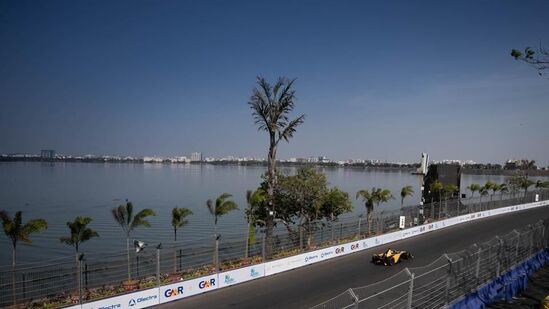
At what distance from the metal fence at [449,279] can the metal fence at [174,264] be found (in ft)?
1.15

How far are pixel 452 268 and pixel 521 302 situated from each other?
218 inches

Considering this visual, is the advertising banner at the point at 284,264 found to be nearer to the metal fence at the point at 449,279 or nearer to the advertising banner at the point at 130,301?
the metal fence at the point at 449,279

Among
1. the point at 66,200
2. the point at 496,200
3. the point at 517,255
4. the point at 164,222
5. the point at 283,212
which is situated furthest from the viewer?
the point at 66,200

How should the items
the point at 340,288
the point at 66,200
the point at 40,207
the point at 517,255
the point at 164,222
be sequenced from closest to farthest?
the point at 340,288, the point at 517,255, the point at 164,222, the point at 40,207, the point at 66,200

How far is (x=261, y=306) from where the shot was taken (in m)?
14.8

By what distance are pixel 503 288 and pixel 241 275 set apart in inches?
394

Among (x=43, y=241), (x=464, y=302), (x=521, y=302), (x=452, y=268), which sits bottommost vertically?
(x=43, y=241)

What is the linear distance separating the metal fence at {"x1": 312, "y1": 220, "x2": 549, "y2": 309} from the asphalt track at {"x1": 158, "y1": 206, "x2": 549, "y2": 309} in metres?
1.58

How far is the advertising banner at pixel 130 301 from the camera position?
13.4 meters

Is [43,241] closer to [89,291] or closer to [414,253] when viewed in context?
[89,291]

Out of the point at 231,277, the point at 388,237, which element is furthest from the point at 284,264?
the point at 388,237

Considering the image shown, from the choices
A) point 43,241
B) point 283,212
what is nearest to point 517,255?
point 283,212

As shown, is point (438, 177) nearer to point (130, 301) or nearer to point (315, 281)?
point (315, 281)

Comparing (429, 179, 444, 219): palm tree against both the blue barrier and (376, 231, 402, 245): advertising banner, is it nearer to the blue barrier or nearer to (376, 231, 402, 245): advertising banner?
(376, 231, 402, 245): advertising banner
